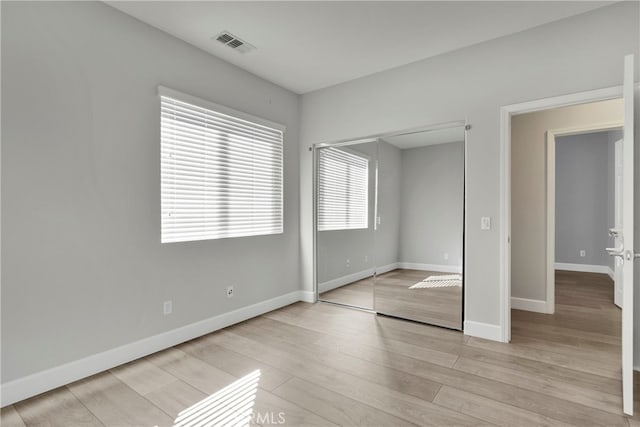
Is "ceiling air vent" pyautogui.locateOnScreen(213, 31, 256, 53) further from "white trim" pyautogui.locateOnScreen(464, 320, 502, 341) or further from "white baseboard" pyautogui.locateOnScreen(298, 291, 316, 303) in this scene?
"white trim" pyautogui.locateOnScreen(464, 320, 502, 341)

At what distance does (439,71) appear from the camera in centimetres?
328

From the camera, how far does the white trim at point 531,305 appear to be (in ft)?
12.3

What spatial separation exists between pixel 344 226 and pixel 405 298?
3.98 feet

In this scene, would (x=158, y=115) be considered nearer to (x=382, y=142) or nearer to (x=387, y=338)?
(x=382, y=142)

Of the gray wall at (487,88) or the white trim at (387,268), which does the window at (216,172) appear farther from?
the white trim at (387,268)

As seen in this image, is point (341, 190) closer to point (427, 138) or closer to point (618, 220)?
point (427, 138)

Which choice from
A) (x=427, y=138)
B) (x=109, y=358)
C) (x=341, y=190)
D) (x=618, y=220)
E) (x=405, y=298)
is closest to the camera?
(x=109, y=358)

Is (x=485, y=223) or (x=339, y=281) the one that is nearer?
(x=485, y=223)

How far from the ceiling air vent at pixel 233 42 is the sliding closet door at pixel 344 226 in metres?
1.59

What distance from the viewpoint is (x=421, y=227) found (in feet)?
12.0

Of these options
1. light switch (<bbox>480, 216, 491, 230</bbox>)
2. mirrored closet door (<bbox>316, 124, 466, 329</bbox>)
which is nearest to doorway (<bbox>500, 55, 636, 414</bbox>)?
light switch (<bbox>480, 216, 491, 230</bbox>)

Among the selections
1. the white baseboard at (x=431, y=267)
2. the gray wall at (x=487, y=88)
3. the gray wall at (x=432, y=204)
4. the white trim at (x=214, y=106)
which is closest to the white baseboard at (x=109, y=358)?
the white baseboard at (x=431, y=267)

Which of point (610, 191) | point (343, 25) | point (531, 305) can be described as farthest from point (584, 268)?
→ point (343, 25)

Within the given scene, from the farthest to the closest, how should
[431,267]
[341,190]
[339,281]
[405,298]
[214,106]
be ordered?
1. [339,281]
2. [341,190]
3. [405,298]
4. [431,267]
5. [214,106]
